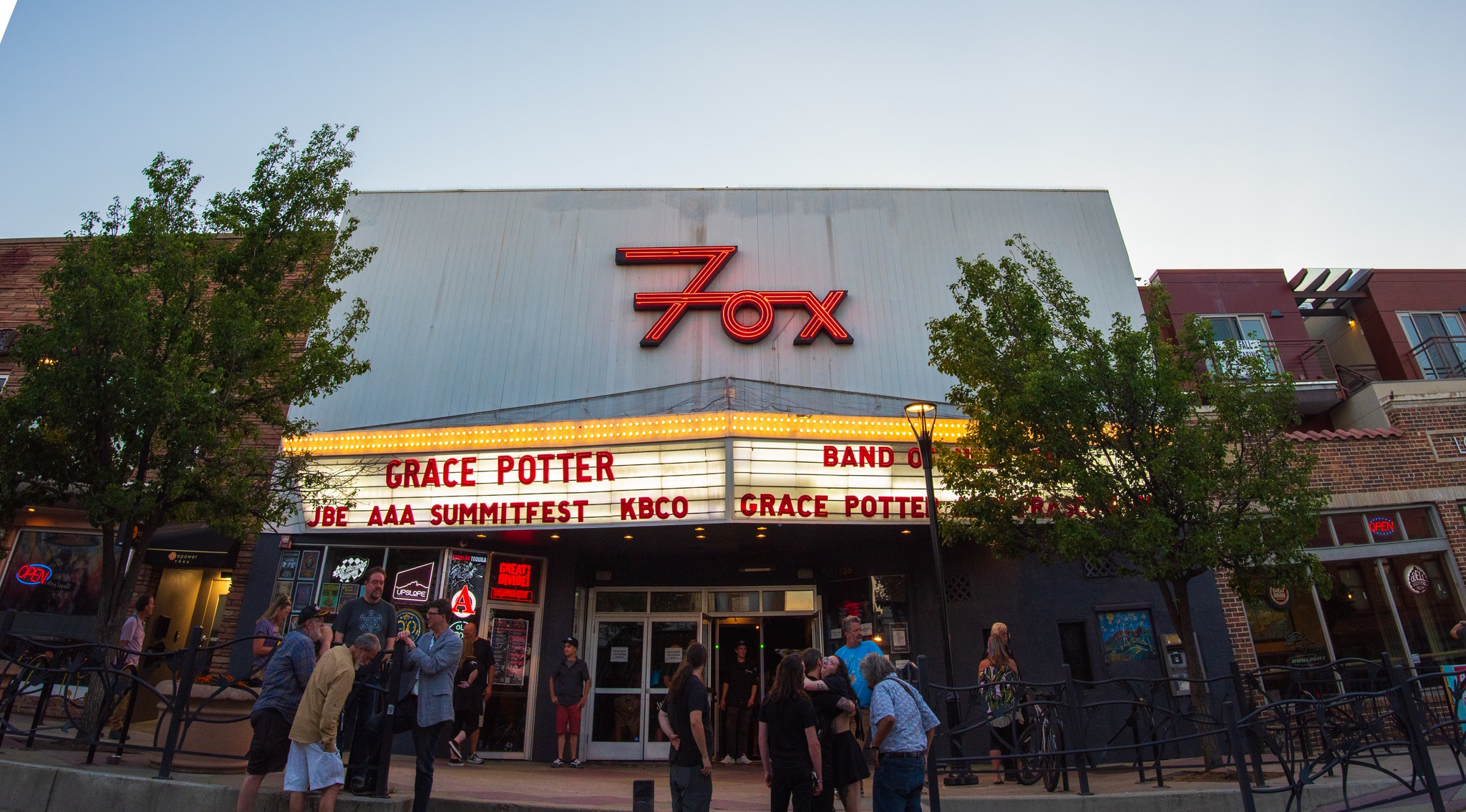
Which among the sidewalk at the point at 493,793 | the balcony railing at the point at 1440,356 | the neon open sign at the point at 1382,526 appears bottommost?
the sidewalk at the point at 493,793

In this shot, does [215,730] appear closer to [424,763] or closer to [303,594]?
[424,763]

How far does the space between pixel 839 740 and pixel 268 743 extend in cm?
452

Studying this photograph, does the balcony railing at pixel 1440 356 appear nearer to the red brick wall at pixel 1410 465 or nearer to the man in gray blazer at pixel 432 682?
the red brick wall at pixel 1410 465

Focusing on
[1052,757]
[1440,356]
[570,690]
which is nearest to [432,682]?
[570,690]

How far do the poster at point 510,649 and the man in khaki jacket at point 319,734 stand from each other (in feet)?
25.1

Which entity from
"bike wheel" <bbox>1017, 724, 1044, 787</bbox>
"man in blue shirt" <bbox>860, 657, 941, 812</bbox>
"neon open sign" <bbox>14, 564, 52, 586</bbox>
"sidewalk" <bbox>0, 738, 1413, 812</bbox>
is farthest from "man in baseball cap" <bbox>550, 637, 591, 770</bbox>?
"neon open sign" <bbox>14, 564, 52, 586</bbox>

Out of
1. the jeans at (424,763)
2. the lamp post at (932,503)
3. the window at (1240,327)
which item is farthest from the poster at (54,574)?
the window at (1240,327)

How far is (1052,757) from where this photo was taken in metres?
8.62

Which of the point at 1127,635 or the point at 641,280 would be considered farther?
the point at 641,280

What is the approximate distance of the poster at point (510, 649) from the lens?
13.6 m

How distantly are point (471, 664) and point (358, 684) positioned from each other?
4.30 meters

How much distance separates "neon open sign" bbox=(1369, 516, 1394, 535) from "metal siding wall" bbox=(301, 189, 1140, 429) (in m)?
5.69

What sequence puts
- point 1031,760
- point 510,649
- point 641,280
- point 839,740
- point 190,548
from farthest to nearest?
point 641,280 < point 510,649 < point 190,548 < point 1031,760 < point 839,740

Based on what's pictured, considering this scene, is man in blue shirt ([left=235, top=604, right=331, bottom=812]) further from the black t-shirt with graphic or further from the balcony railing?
the balcony railing
